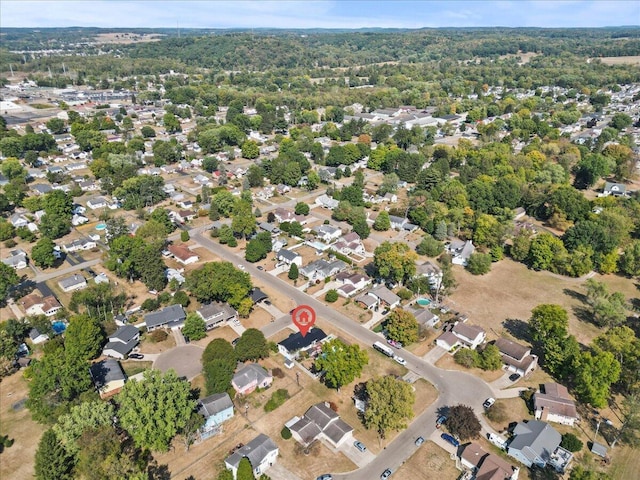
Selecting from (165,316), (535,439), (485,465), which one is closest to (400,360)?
(485,465)

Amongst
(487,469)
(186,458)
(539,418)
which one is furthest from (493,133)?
(186,458)

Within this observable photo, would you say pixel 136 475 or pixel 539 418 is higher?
pixel 136 475

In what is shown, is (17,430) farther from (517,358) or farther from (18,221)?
(18,221)

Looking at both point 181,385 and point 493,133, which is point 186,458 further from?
point 493,133

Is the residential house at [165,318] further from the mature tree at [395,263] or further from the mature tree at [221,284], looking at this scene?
the mature tree at [395,263]

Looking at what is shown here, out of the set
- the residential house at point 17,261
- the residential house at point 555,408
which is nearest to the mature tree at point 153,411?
the residential house at point 555,408

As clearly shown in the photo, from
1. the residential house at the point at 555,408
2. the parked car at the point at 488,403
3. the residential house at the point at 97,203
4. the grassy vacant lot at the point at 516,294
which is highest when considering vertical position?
the residential house at the point at 555,408

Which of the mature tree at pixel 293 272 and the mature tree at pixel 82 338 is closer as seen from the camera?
the mature tree at pixel 82 338
